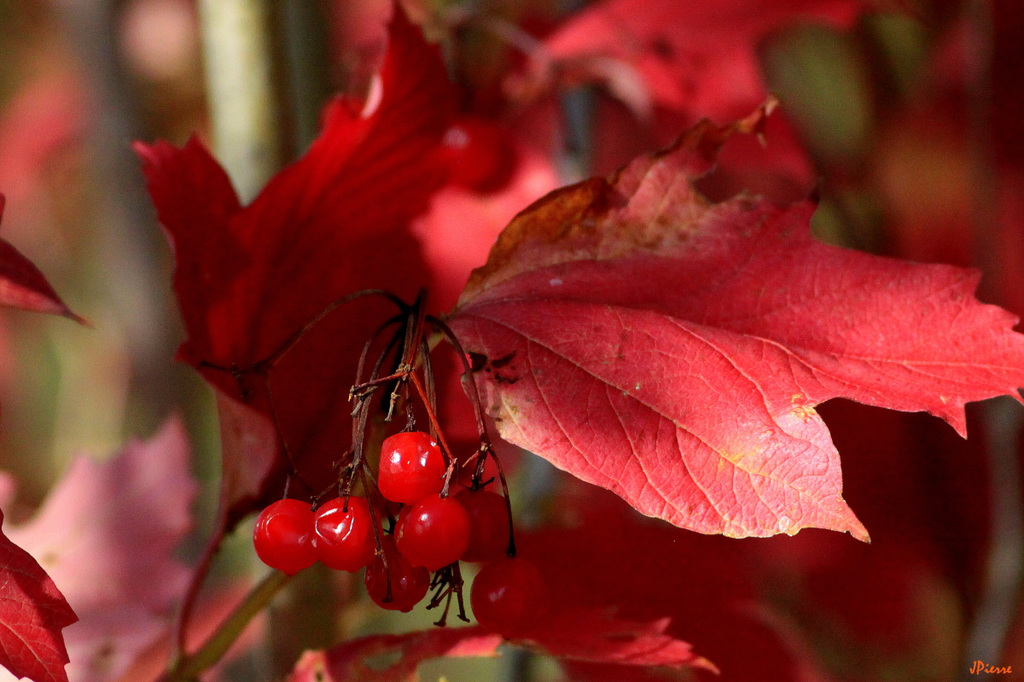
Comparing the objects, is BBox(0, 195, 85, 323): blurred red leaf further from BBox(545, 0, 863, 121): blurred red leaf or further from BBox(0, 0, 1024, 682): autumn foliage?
BBox(545, 0, 863, 121): blurred red leaf

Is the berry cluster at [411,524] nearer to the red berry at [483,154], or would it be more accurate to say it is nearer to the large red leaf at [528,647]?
the large red leaf at [528,647]

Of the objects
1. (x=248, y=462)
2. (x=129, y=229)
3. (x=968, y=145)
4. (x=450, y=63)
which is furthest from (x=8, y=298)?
(x=968, y=145)

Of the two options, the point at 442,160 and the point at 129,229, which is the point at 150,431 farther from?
the point at 442,160

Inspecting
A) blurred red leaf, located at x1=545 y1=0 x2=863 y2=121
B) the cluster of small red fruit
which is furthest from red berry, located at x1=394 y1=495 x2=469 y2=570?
blurred red leaf, located at x1=545 y1=0 x2=863 y2=121

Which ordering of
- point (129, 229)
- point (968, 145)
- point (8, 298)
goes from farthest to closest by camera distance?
1. point (968, 145)
2. point (129, 229)
3. point (8, 298)

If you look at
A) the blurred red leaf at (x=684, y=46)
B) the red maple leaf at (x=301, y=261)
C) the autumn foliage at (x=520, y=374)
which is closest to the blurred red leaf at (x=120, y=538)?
the autumn foliage at (x=520, y=374)

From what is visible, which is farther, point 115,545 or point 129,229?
point 129,229

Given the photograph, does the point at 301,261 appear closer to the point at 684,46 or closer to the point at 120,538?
the point at 120,538

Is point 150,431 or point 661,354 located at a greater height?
point 661,354
